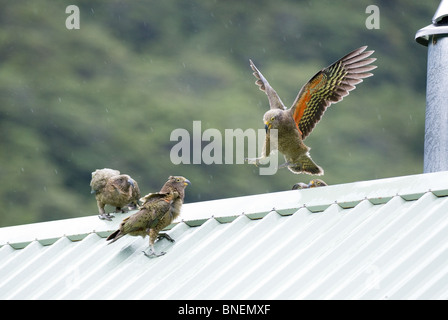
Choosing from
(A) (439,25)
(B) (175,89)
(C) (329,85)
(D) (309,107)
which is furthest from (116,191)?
(B) (175,89)

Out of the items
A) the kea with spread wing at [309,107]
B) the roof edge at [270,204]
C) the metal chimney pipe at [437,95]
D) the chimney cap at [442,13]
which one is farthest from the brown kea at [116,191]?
the chimney cap at [442,13]

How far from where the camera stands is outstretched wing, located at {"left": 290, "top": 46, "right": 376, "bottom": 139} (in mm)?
8352

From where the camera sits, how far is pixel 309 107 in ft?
28.4

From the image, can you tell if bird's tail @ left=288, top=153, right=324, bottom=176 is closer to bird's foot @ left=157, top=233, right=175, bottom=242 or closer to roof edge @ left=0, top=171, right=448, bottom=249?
roof edge @ left=0, top=171, right=448, bottom=249

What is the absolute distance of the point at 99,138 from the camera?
2908cm

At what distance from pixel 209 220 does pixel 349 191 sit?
962mm

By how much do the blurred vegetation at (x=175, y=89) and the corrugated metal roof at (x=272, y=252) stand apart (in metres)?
18.5

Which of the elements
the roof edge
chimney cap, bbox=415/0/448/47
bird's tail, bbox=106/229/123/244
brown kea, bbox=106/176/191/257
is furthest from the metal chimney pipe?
bird's tail, bbox=106/229/123/244

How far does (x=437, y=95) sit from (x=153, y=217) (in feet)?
7.23

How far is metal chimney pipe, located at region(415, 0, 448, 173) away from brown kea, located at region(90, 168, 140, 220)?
210 centimetres
